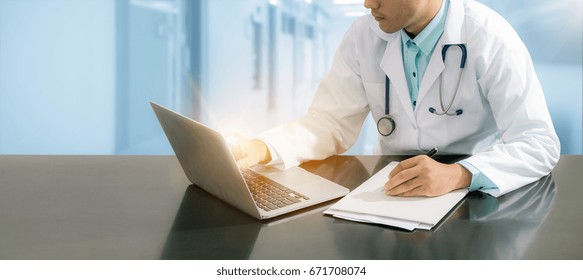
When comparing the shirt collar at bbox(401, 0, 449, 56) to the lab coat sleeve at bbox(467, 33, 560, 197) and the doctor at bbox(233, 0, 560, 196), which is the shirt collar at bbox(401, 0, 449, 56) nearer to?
the doctor at bbox(233, 0, 560, 196)

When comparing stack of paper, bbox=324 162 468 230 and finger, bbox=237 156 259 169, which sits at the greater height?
finger, bbox=237 156 259 169

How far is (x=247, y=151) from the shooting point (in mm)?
1482

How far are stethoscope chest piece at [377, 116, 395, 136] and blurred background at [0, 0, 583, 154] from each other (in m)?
1.82

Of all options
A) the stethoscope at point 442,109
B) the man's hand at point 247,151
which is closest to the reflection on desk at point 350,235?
the man's hand at point 247,151

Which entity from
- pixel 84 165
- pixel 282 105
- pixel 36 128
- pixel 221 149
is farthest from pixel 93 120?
pixel 221 149

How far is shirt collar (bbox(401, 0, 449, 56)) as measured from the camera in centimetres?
170

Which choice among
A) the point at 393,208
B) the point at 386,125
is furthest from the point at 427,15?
the point at 393,208

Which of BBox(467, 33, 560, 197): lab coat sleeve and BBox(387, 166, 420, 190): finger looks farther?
BBox(467, 33, 560, 197): lab coat sleeve

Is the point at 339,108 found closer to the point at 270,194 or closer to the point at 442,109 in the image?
the point at 442,109

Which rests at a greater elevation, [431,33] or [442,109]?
[431,33]

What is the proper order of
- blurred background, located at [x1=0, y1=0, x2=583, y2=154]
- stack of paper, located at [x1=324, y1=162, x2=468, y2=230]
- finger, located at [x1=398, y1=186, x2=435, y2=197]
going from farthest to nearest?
blurred background, located at [x1=0, y1=0, x2=583, y2=154] < finger, located at [x1=398, y1=186, x2=435, y2=197] < stack of paper, located at [x1=324, y1=162, x2=468, y2=230]

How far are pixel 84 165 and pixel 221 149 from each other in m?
0.59

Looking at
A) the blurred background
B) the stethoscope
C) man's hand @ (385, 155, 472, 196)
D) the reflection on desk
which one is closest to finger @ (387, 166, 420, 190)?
man's hand @ (385, 155, 472, 196)

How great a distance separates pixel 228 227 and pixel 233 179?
0.09 m
